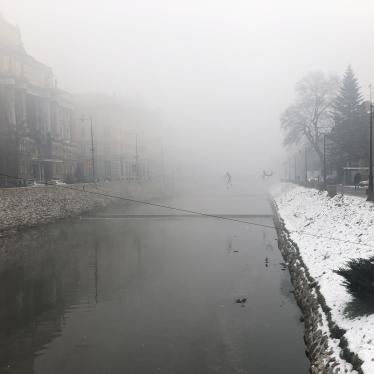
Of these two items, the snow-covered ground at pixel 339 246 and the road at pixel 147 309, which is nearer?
the snow-covered ground at pixel 339 246

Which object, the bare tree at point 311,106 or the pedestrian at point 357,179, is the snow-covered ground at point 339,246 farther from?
the bare tree at point 311,106

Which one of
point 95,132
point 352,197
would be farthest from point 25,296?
point 95,132

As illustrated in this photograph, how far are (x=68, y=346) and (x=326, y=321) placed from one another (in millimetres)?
7763

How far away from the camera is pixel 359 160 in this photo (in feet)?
183

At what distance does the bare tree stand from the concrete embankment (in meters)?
28.7

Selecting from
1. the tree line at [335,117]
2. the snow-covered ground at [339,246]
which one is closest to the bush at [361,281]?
the snow-covered ground at [339,246]

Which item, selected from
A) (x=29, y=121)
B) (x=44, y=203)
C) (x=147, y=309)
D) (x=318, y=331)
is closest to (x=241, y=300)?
(x=147, y=309)

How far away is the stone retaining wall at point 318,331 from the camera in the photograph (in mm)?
9188

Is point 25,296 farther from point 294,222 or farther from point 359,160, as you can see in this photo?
point 359,160

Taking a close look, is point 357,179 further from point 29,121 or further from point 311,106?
point 29,121

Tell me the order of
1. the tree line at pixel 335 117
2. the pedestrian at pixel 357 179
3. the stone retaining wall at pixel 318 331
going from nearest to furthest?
the stone retaining wall at pixel 318 331 → the pedestrian at pixel 357 179 → the tree line at pixel 335 117

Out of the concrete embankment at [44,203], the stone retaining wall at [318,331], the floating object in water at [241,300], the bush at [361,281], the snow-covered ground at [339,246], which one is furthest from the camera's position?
the concrete embankment at [44,203]

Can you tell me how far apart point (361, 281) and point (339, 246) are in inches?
273

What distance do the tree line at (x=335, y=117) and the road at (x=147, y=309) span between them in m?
24.6
